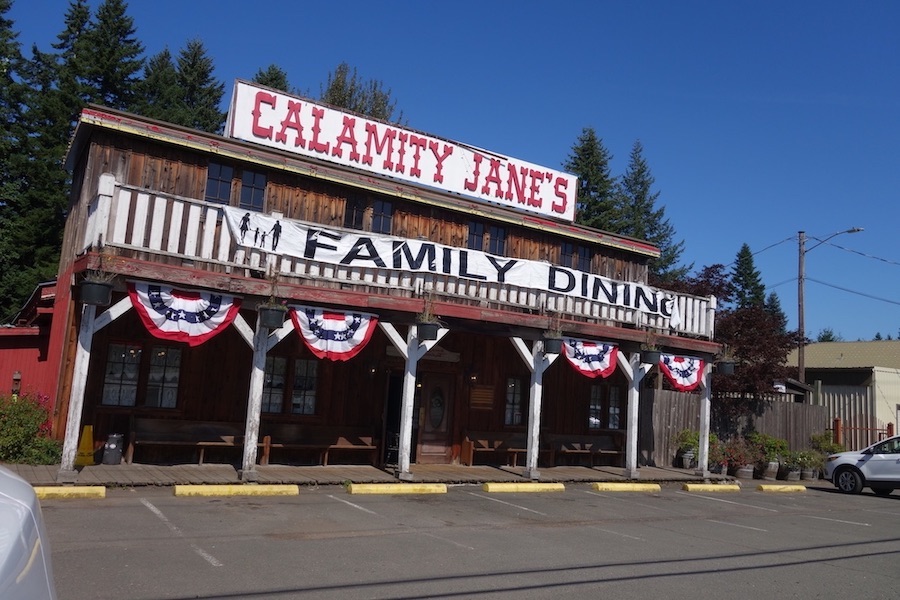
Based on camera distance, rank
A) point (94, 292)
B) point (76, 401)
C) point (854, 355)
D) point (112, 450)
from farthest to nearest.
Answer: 1. point (854, 355)
2. point (112, 450)
3. point (76, 401)
4. point (94, 292)

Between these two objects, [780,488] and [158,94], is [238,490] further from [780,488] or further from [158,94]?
[158,94]

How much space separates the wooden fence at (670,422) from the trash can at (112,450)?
13.8m

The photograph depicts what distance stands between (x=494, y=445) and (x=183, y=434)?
24.2 feet

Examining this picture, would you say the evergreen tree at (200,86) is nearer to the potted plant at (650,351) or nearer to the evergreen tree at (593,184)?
the evergreen tree at (593,184)

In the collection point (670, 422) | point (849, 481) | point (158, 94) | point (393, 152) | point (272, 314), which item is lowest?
point (849, 481)

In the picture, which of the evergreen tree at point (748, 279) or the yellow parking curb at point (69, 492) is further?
the evergreen tree at point (748, 279)

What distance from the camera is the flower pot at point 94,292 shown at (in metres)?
11.0

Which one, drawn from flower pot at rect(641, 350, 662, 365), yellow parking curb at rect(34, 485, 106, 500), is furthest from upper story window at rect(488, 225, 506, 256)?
yellow parking curb at rect(34, 485, 106, 500)

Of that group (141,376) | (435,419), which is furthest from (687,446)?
(141,376)

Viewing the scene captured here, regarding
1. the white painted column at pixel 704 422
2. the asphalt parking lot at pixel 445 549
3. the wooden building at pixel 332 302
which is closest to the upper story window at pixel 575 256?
the wooden building at pixel 332 302

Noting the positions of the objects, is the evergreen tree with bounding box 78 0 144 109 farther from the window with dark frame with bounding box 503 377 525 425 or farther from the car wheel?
the car wheel

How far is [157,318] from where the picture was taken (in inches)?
467

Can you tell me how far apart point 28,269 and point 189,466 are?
21.9 m

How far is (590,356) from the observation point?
651 inches
